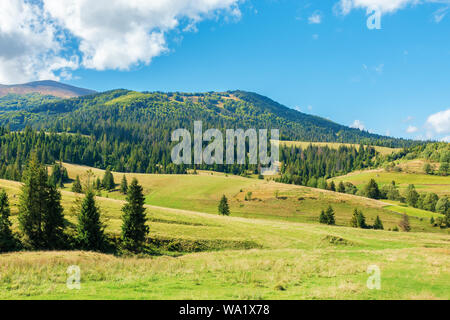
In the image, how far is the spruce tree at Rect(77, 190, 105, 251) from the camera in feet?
122

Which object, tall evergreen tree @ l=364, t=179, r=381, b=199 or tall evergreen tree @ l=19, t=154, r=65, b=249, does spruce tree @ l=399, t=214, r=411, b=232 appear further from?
tall evergreen tree @ l=19, t=154, r=65, b=249

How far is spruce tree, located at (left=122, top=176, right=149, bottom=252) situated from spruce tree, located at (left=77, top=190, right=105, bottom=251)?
3.32 m

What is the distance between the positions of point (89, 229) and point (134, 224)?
19.3 feet

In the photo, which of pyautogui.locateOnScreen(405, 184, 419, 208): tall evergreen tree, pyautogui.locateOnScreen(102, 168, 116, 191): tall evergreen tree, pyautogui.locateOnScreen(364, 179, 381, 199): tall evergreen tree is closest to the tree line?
pyautogui.locateOnScreen(102, 168, 116, 191): tall evergreen tree

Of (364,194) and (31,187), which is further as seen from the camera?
(364,194)

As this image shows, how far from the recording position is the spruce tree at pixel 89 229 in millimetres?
37281

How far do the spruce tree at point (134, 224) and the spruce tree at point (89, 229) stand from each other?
10.9 ft

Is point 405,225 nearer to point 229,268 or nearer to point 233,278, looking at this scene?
point 229,268
